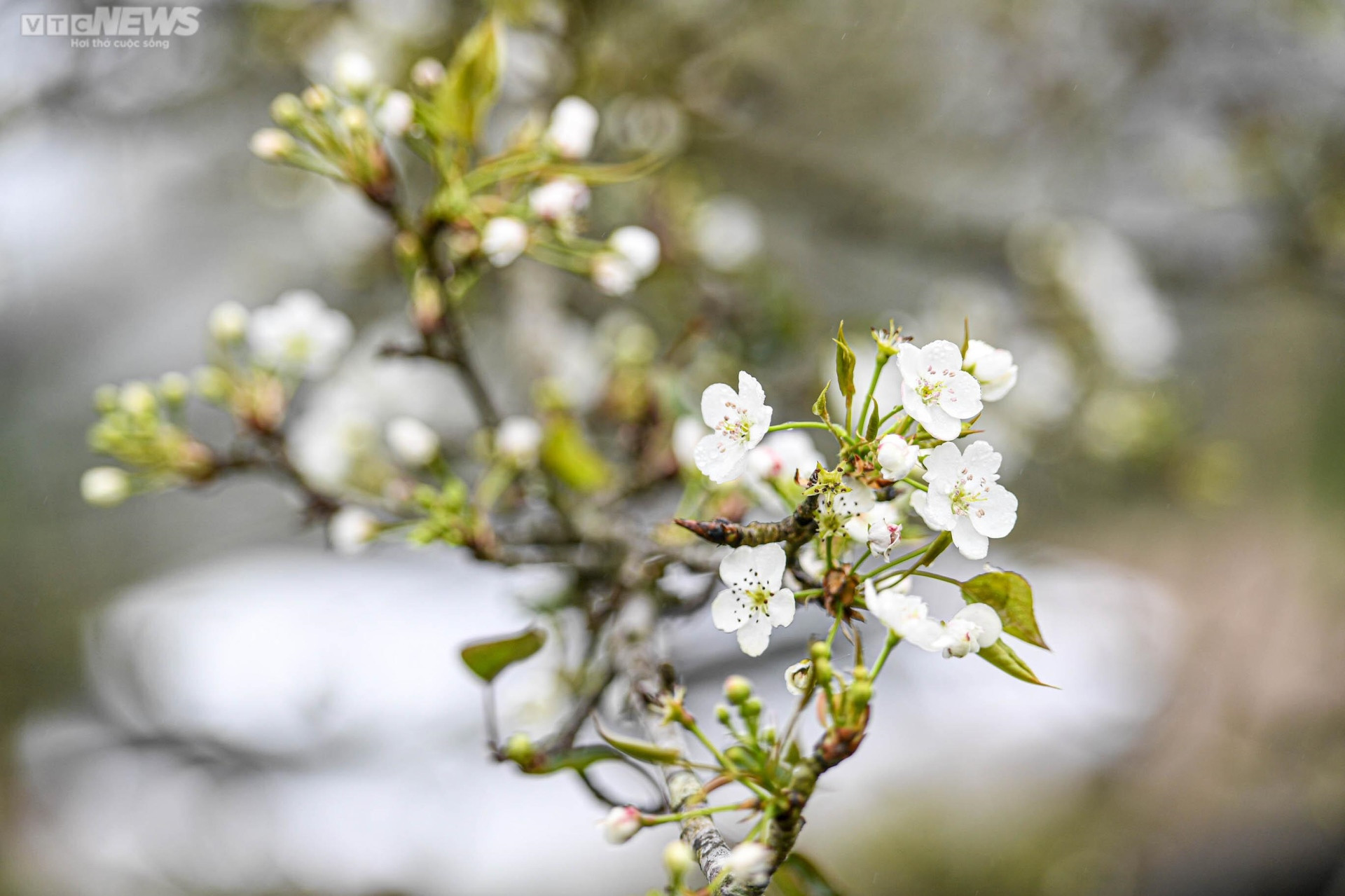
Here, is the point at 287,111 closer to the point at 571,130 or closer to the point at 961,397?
the point at 571,130

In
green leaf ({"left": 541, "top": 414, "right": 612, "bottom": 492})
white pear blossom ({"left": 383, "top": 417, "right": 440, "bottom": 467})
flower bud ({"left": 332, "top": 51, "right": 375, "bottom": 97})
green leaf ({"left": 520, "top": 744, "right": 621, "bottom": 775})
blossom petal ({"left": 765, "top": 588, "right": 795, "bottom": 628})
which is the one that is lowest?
green leaf ({"left": 520, "top": 744, "right": 621, "bottom": 775})

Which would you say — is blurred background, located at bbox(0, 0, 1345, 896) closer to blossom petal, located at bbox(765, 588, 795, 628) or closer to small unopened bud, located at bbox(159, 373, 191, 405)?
small unopened bud, located at bbox(159, 373, 191, 405)

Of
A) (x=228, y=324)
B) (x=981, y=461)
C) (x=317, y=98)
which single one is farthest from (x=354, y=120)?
(x=981, y=461)

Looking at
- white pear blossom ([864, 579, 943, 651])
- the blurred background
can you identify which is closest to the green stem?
white pear blossom ([864, 579, 943, 651])

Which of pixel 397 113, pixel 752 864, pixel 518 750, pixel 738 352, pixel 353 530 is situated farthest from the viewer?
pixel 738 352

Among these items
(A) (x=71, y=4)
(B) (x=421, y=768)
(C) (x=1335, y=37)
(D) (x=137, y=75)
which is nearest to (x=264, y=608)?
(B) (x=421, y=768)

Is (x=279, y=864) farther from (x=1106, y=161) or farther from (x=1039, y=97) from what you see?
(x=1106, y=161)
